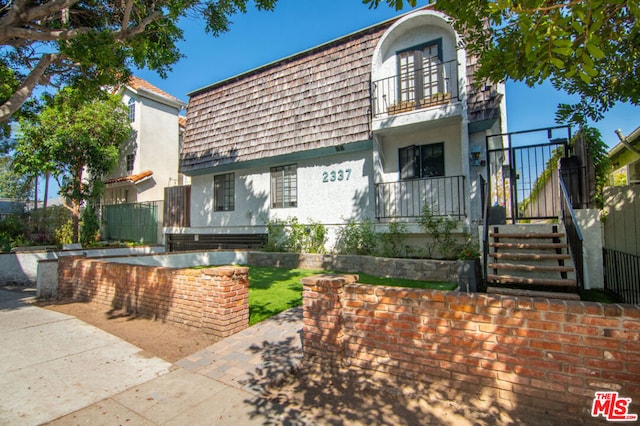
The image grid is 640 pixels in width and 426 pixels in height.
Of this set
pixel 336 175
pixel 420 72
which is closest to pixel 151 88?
pixel 336 175

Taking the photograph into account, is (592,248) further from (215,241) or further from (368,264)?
(215,241)

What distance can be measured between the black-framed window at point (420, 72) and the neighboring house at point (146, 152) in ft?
50.5

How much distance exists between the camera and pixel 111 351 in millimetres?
4750

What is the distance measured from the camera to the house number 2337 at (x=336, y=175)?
11016mm

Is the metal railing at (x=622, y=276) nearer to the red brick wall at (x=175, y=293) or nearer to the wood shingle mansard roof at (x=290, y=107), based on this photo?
the wood shingle mansard roof at (x=290, y=107)

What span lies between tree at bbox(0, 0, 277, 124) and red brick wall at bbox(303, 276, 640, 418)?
21.8 feet

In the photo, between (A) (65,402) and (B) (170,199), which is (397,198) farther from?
(B) (170,199)

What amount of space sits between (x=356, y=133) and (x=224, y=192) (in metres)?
7.02

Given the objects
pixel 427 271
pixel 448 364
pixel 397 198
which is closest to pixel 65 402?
pixel 448 364

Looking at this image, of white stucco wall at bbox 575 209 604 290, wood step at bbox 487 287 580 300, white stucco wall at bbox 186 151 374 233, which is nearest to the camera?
wood step at bbox 487 287 580 300

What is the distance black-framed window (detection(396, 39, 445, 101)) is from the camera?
946cm

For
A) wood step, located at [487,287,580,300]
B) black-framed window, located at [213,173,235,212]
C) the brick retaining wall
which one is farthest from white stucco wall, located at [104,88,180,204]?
wood step, located at [487,287,580,300]

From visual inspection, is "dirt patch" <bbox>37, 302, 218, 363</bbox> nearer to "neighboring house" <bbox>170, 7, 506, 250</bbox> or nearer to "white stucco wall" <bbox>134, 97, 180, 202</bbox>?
"neighboring house" <bbox>170, 7, 506, 250</bbox>

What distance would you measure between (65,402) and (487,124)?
32.0 feet
